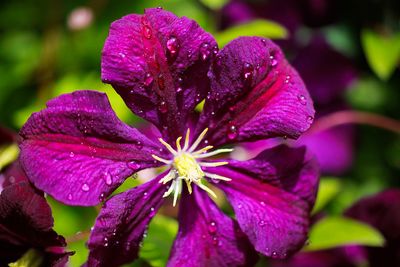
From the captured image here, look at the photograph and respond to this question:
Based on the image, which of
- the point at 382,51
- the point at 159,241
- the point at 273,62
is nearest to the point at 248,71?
the point at 273,62

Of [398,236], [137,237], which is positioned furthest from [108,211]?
[398,236]

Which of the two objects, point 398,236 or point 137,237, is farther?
point 398,236

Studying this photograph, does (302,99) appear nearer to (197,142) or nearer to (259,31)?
(197,142)

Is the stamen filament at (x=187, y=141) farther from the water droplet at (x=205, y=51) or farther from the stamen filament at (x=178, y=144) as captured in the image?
the water droplet at (x=205, y=51)

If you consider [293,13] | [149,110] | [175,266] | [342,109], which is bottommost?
[175,266]

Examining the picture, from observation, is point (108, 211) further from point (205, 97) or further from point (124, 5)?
point (124, 5)

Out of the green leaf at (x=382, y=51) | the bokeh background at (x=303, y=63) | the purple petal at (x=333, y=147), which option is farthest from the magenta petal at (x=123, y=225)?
the purple petal at (x=333, y=147)

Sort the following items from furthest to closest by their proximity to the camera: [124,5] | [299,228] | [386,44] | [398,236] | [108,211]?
[124,5] < [386,44] < [398,236] < [299,228] < [108,211]

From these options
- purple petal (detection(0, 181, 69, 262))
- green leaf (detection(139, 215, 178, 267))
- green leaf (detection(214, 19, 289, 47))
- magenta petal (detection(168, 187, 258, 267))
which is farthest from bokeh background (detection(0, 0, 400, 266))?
purple petal (detection(0, 181, 69, 262))
